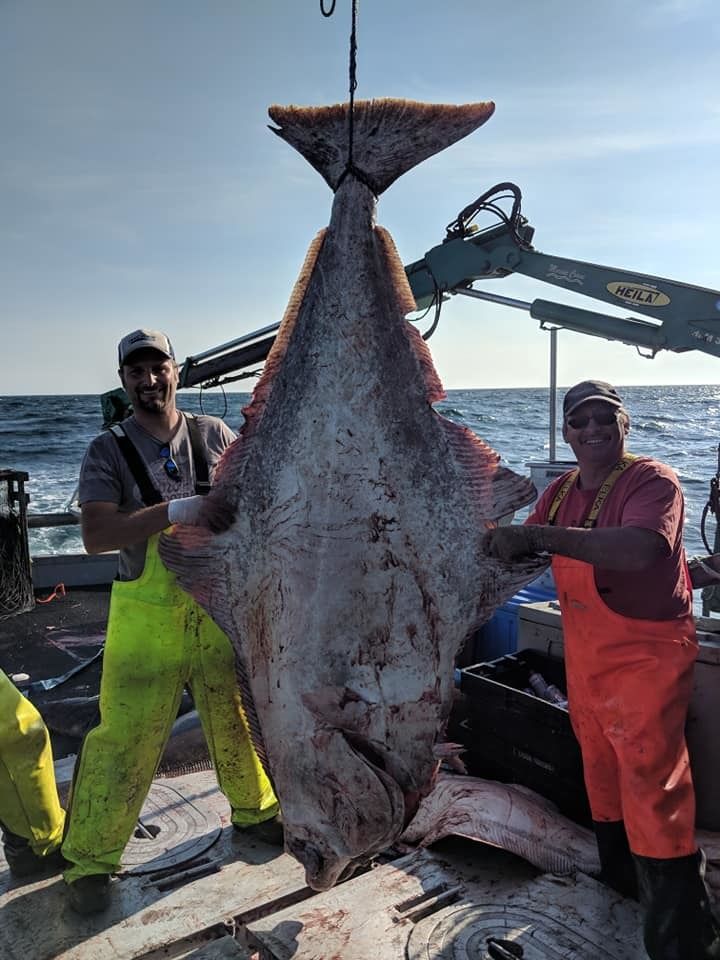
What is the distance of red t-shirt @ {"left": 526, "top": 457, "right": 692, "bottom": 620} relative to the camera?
7.75ft

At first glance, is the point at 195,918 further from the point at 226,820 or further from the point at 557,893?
the point at 557,893

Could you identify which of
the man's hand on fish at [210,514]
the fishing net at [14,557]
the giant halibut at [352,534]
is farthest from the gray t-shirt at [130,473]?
the fishing net at [14,557]

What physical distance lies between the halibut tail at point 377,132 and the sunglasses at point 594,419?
1069 millimetres

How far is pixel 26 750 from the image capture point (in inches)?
112

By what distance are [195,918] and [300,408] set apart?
1.89 m

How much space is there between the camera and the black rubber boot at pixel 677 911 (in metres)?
2.26

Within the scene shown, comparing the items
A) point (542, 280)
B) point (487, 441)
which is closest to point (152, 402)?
point (542, 280)

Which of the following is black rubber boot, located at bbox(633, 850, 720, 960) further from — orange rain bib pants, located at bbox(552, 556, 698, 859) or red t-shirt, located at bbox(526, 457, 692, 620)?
red t-shirt, located at bbox(526, 457, 692, 620)

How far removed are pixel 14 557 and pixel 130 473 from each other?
5.63 meters

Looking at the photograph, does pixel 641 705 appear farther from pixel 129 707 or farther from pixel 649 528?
pixel 129 707

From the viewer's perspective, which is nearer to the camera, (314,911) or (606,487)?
(314,911)

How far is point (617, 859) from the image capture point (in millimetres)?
2666

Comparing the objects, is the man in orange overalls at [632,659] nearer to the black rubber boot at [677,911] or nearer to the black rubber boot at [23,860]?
the black rubber boot at [677,911]

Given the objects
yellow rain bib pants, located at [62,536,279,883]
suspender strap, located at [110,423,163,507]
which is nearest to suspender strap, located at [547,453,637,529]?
yellow rain bib pants, located at [62,536,279,883]
